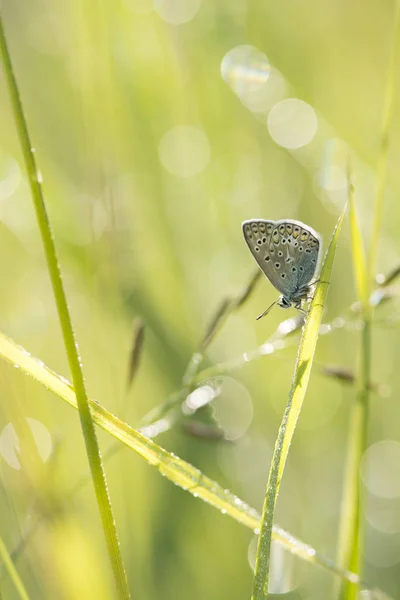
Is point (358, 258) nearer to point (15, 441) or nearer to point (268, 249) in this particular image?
point (268, 249)

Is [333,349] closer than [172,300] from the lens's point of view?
No

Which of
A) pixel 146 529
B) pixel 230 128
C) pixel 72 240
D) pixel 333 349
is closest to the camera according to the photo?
pixel 146 529

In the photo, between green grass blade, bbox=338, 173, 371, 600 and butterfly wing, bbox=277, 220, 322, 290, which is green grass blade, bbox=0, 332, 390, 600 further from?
butterfly wing, bbox=277, 220, 322, 290

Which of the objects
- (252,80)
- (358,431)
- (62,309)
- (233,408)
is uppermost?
(252,80)

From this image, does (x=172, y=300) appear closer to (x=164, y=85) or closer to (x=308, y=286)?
(x=308, y=286)

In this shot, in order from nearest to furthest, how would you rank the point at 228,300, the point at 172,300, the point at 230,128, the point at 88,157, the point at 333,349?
→ 1. the point at 228,300
2. the point at 88,157
3. the point at 172,300
4. the point at 333,349
5. the point at 230,128

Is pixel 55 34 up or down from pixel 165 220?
up

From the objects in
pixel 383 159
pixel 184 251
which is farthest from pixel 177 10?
pixel 383 159

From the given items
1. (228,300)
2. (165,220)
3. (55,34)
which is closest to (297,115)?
(165,220)

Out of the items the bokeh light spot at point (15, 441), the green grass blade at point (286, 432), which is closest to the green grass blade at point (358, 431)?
the green grass blade at point (286, 432)
